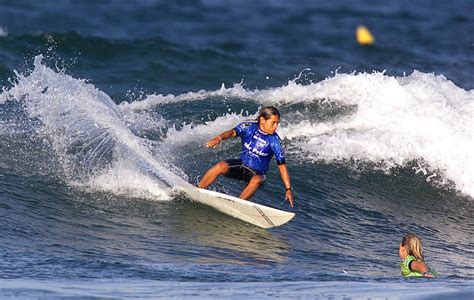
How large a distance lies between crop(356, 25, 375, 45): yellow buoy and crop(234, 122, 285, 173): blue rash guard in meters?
17.5

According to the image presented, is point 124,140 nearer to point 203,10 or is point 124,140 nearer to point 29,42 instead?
point 29,42

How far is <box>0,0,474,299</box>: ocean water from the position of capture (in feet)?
31.5

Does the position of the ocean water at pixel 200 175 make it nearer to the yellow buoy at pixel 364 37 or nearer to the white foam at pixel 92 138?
the white foam at pixel 92 138

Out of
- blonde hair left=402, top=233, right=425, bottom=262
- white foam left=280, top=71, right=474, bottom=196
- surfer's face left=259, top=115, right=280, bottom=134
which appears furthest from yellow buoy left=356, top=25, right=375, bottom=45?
blonde hair left=402, top=233, right=425, bottom=262

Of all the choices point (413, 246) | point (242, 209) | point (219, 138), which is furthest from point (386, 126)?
point (413, 246)

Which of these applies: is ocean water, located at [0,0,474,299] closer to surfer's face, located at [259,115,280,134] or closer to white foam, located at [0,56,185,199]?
white foam, located at [0,56,185,199]

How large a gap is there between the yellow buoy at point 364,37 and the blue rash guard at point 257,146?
17.5 meters

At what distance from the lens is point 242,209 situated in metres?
12.0

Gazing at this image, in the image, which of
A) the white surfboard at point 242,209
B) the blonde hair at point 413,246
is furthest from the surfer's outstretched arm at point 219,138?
the blonde hair at point 413,246

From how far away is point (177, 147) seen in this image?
15.1 metres

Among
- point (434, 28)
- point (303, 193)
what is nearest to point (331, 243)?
point (303, 193)

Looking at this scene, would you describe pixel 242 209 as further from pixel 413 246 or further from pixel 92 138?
pixel 92 138

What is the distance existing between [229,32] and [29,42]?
7.63m

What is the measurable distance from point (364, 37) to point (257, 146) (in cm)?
1843
